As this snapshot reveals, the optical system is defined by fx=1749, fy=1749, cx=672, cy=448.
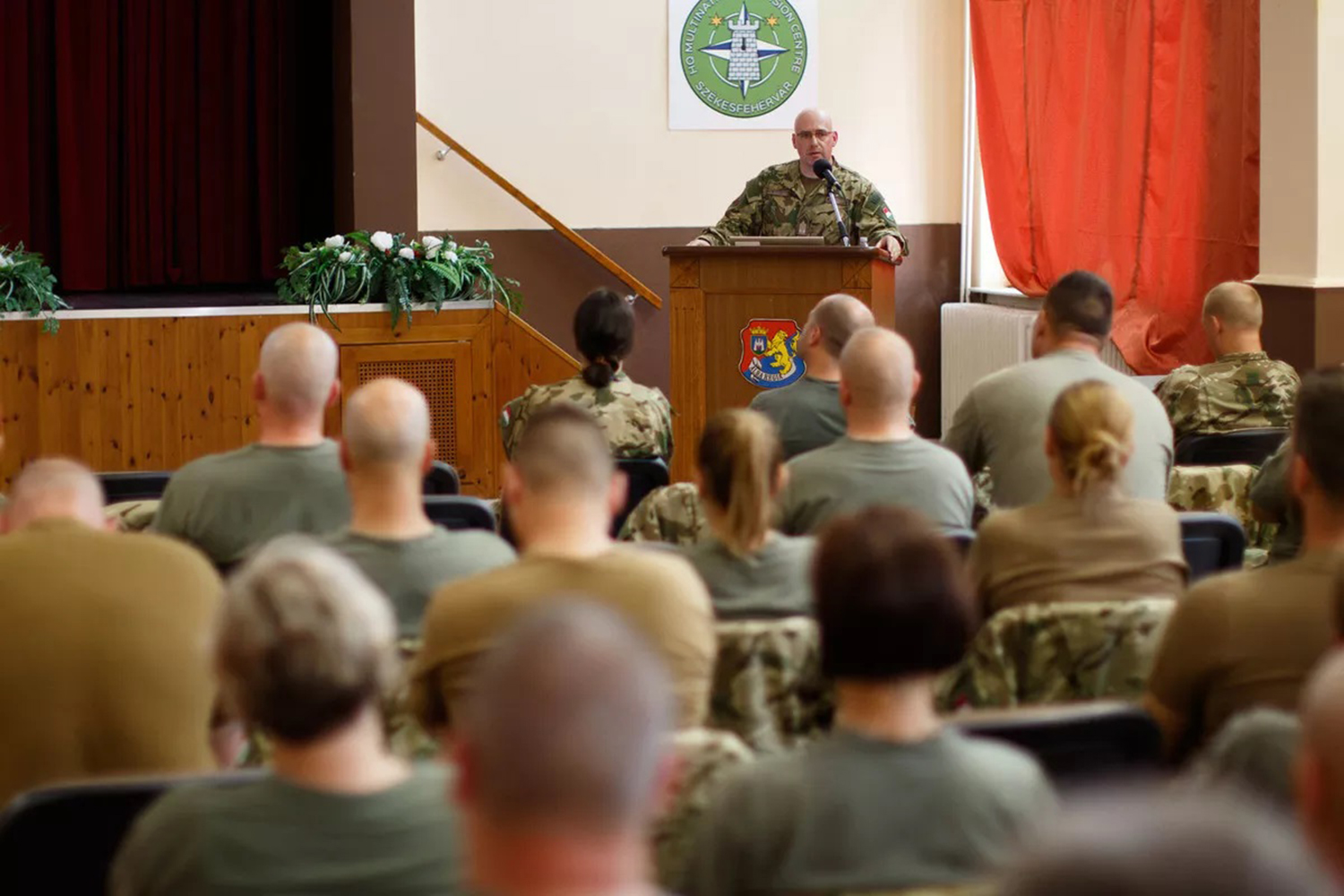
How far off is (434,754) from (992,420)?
230cm

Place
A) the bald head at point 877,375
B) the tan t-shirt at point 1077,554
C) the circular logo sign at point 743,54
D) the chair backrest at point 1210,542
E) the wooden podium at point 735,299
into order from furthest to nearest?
the circular logo sign at point 743,54 < the wooden podium at point 735,299 < the bald head at point 877,375 < the chair backrest at point 1210,542 < the tan t-shirt at point 1077,554

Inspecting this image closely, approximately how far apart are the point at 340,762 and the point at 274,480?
2179mm

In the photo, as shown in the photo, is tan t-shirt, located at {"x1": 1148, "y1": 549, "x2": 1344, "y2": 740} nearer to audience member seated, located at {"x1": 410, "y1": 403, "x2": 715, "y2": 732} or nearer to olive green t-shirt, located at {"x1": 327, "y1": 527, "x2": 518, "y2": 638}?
audience member seated, located at {"x1": 410, "y1": 403, "x2": 715, "y2": 732}

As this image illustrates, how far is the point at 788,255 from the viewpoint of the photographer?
7035mm

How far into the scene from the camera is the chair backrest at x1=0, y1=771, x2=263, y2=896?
2.12 metres

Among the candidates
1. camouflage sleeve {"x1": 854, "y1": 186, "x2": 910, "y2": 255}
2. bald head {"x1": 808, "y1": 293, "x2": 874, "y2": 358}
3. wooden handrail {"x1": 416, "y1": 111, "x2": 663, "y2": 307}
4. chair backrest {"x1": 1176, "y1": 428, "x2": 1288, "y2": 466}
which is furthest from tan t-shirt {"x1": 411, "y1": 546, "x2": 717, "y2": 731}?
wooden handrail {"x1": 416, "y1": 111, "x2": 663, "y2": 307}

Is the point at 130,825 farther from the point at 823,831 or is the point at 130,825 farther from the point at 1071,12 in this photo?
the point at 1071,12

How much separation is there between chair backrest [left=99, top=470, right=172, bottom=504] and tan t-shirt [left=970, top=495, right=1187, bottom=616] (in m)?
2.44

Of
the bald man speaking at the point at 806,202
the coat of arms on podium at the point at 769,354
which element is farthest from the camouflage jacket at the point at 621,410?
the bald man speaking at the point at 806,202

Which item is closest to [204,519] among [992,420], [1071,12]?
[992,420]

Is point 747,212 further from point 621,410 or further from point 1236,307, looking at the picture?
A: point 621,410

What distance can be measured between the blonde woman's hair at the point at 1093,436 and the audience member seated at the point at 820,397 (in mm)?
1701

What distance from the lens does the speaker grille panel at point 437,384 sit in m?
8.01

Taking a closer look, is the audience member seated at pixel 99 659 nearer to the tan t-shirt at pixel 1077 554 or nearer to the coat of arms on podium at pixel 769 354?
the tan t-shirt at pixel 1077 554
